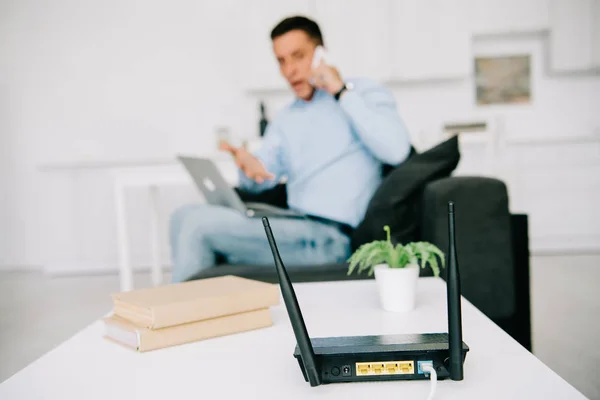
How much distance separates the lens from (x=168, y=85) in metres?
4.51

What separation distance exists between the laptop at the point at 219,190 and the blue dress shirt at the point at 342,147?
13 centimetres

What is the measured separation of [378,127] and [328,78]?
31 centimetres

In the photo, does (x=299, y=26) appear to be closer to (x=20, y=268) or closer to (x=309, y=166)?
(x=309, y=166)

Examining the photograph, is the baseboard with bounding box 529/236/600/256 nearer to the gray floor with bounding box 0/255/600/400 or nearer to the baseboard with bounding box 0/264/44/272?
the gray floor with bounding box 0/255/600/400

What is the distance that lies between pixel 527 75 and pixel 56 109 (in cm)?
389

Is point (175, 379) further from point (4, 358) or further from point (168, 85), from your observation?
point (168, 85)

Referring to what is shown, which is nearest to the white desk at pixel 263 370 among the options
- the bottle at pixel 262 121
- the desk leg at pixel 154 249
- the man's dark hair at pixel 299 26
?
the man's dark hair at pixel 299 26

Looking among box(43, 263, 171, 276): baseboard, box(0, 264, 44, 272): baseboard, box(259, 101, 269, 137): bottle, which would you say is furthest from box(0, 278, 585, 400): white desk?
box(0, 264, 44, 272): baseboard

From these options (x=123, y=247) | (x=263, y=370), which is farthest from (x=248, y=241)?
(x=123, y=247)

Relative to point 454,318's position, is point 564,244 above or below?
below

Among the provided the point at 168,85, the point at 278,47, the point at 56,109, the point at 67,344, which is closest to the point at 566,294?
the point at 278,47

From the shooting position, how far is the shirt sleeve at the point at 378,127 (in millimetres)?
1896

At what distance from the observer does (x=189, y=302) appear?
35.5 inches

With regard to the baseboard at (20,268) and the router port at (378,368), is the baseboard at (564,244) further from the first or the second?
the baseboard at (20,268)
